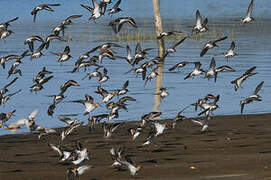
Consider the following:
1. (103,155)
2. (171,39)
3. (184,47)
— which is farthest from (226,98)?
(171,39)

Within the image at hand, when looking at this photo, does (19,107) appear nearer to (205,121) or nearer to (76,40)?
(205,121)

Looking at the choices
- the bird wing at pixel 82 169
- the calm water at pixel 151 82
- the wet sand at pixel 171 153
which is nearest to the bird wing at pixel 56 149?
the wet sand at pixel 171 153

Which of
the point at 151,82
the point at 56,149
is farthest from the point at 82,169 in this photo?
the point at 151,82

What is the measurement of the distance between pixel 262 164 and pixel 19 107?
39.6ft

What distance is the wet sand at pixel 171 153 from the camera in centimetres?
1250

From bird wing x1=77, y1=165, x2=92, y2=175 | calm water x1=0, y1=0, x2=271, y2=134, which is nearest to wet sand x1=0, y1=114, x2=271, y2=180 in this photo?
bird wing x1=77, y1=165, x2=92, y2=175

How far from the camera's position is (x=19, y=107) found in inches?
921

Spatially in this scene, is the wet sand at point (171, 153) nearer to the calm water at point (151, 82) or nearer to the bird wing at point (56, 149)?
the bird wing at point (56, 149)

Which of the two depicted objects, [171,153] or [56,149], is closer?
[56,149]

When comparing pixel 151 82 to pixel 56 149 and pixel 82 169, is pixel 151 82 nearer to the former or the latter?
pixel 56 149

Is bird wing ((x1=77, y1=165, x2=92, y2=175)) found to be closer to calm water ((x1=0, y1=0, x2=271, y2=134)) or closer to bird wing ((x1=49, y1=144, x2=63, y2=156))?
bird wing ((x1=49, y1=144, x2=63, y2=156))

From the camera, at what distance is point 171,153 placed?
14711 millimetres

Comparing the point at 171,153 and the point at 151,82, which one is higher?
the point at 171,153

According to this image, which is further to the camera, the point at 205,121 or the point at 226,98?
the point at 226,98
